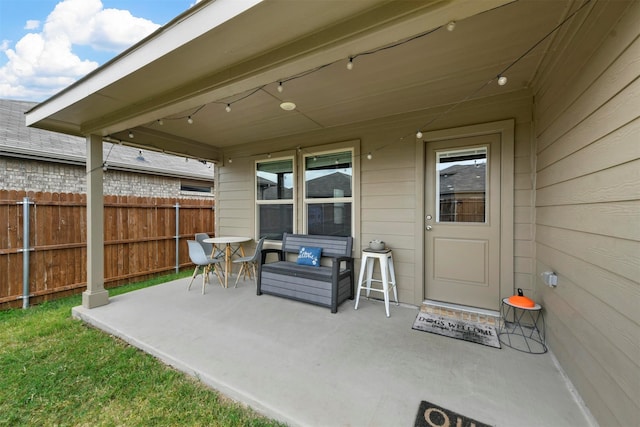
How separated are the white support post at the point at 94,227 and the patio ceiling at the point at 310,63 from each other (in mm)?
291

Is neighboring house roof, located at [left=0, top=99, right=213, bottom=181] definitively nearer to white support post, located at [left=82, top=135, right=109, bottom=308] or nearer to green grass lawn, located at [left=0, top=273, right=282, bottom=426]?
white support post, located at [left=82, top=135, right=109, bottom=308]

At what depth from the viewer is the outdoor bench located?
3000 millimetres

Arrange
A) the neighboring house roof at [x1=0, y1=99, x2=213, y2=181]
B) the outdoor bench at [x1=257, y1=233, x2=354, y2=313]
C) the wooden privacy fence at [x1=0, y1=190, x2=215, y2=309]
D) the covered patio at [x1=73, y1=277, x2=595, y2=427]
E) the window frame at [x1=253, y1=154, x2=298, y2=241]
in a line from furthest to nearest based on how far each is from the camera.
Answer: the neighboring house roof at [x1=0, y1=99, x2=213, y2=181], the window frame at [x1=253, y1=154, x2=298, y2=241], the wooden privacy fence at [x1=0, y1=190, x2=215, y2=309], the outdoor bench at [x1=257, y1=233, x2=354, y2=313], the covered patio at [x1=73, y1=277, x2=595, y2=427]

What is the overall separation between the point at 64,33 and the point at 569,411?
1342 centimetres

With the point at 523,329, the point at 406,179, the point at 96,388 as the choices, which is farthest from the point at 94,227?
the point at 523,329

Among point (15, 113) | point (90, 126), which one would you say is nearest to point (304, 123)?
point (90, 126)

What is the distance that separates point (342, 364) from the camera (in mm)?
1948

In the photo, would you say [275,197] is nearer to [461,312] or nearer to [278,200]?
[278,200]

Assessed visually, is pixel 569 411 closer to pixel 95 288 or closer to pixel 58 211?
pixel 95 288

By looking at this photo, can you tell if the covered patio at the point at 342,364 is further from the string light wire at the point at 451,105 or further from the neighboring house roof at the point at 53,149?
the neighboring house roof at the point at 53,149

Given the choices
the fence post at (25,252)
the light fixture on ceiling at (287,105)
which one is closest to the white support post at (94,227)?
the fence post at (25,252)

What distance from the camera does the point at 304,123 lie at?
358 centimetres

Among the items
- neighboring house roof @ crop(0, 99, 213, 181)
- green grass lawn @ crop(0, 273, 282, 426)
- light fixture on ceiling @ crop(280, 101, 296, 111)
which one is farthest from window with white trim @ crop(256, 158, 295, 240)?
green grass lawn @ crop(0, 273, 282, 426)

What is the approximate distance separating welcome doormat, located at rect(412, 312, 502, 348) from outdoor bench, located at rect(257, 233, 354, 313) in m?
0.91
